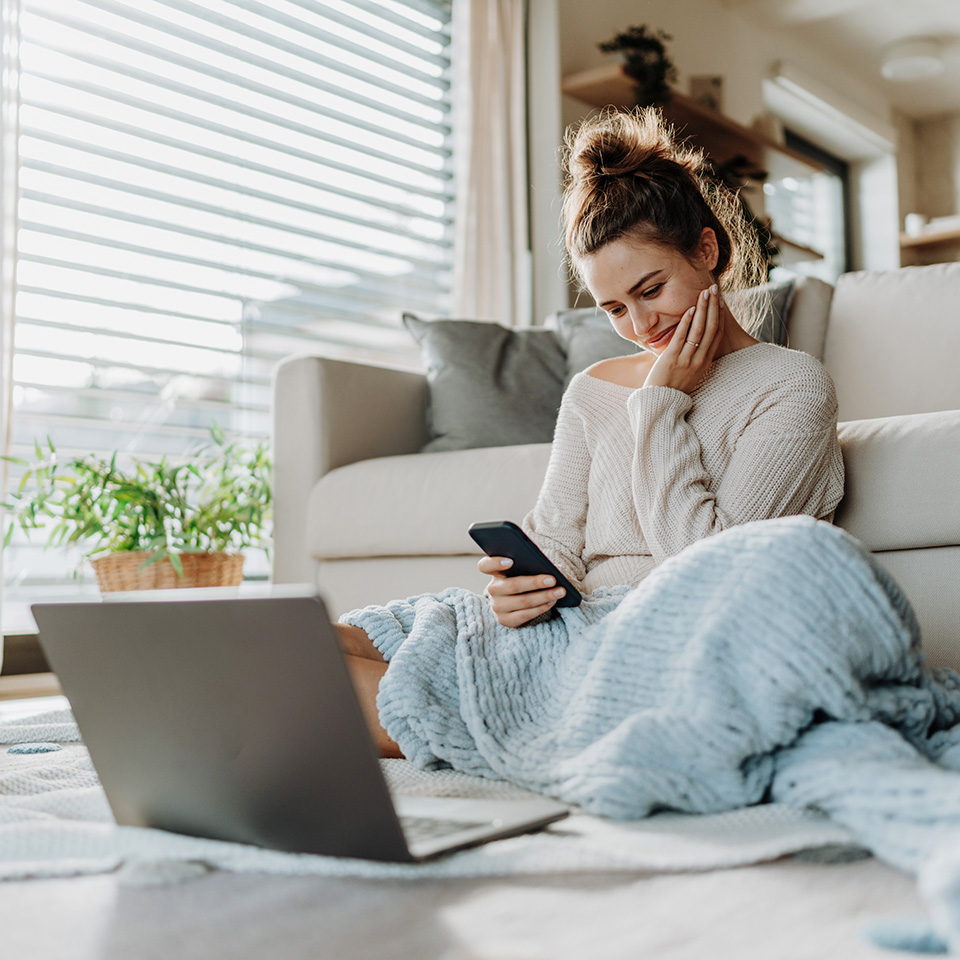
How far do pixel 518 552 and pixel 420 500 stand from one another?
2.98 feet

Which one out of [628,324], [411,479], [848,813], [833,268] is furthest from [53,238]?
[833,268]

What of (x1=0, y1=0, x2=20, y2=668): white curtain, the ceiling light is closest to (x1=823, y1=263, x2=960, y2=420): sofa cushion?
(x1=0, y1=0, x2=20, y2=668): white curtain

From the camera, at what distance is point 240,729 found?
708 mm

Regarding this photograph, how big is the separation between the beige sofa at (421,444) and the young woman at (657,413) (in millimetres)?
260

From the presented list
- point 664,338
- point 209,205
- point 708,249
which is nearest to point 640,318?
point 664,338

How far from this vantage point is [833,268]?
5.40m

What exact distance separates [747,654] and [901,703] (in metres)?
0.15

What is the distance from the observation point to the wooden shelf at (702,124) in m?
3.48

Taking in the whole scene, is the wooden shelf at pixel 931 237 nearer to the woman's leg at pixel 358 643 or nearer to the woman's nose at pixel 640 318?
the woman's nose at pixel 640 318

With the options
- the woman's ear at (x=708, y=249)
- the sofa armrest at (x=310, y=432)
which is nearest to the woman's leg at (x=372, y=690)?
the woman's ear at (x=708, y=249)

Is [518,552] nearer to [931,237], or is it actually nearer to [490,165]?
[490,165]

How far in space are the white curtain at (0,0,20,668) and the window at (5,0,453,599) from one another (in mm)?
97

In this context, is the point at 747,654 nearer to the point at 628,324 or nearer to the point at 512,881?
the point at 512,881

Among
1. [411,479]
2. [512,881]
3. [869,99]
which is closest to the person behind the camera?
[512,881]
